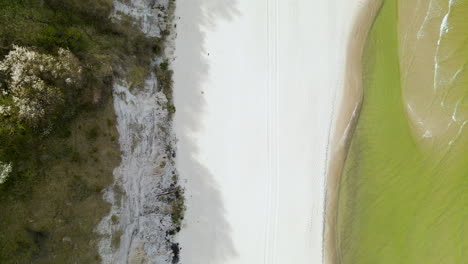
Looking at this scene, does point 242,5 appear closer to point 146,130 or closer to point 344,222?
point 146,130

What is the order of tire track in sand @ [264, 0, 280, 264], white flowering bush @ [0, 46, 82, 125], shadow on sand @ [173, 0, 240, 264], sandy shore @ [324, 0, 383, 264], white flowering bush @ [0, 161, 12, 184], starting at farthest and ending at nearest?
sandy shore @ [324, 0, 383, 264] < tire track in sand @ [264, 0, 280, 264] < shadow on sand @ [173, 0, 240, 264] < white flowering bush @ [0, 46, 82, 125] < white flowering bush @ [0, 161, 12, 184]

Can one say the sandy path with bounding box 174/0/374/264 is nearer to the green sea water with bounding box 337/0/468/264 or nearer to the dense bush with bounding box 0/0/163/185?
the green sea water with bounding box 337/0/468/264

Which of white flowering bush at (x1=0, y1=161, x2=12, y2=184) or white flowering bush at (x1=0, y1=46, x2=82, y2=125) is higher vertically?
white flowering bush at (x1=0, y1=46, x2=82, y2=125)

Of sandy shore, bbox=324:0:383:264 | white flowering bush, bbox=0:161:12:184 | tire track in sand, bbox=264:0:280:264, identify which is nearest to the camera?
white flowering bush, bbox=0:161:12:184

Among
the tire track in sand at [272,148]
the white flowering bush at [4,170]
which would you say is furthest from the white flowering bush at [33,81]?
the tire track in sand at [272,148]

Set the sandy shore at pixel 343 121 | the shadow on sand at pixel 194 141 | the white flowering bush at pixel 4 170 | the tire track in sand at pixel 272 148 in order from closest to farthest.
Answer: the white flowering bush at pixel 4 170
the shadow on sand at pixel 194 141
the tire track in sand at pixel 272 148
the sandy shore at pixel 343 121

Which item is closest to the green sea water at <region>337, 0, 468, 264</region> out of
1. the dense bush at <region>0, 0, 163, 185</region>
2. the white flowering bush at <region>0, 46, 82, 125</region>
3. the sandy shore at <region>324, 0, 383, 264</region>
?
the sandy shore at <region>324, 0, 383, 264</region>

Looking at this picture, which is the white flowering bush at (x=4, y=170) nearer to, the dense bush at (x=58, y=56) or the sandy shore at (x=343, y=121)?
the dense bush at (x=58, y=56)

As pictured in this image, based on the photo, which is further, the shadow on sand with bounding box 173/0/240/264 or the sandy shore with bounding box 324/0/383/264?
the sandy shore with bounding box 324/0/383/264
